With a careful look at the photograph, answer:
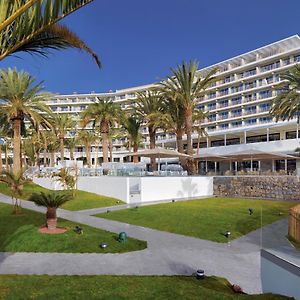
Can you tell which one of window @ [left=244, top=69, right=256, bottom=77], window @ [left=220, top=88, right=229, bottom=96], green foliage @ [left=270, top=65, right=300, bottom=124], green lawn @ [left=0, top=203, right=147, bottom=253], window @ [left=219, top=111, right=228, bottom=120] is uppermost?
window @ [left=244, top=69, right=256, bottom=77]

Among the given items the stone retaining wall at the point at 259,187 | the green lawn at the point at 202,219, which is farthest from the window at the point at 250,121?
the green lawn at the point at 202,219

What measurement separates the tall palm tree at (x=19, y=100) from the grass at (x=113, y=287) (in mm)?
21732

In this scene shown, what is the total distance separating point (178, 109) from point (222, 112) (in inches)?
1868

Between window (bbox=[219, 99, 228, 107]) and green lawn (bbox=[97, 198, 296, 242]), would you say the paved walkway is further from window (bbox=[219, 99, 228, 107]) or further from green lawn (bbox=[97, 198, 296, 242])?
window (bbox=[219, 99, 228, 107])

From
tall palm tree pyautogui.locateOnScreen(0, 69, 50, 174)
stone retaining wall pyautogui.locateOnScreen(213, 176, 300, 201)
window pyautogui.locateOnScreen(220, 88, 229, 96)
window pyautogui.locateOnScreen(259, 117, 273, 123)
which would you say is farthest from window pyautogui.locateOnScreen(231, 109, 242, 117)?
tall palm tree pyautogui.locateOnScreen(0, 69, 50, 174)

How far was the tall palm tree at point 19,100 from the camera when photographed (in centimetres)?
2931

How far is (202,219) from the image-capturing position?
18.6 metres

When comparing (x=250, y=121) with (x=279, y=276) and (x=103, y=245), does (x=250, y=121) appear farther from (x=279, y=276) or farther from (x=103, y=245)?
(x=279, y=276)

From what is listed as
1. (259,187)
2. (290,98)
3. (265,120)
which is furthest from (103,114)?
(265,120)

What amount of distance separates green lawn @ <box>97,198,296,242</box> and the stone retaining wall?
522cm

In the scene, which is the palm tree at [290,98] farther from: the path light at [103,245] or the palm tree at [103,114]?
the path light at [103,245]

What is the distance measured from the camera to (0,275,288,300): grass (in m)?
7.90

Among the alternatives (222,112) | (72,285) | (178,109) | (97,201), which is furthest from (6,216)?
(222,112)

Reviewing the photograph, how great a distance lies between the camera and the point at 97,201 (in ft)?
86.3
